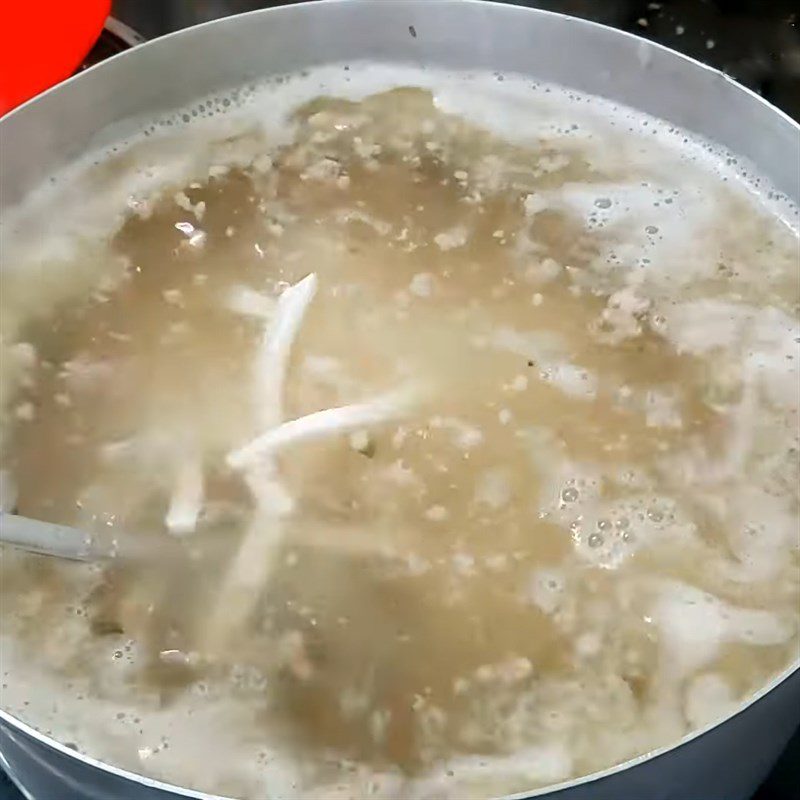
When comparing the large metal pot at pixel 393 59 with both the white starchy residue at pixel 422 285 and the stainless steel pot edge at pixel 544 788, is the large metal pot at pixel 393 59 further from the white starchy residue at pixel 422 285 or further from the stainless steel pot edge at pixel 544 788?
the stainless steel pot edge at pixel 544 788

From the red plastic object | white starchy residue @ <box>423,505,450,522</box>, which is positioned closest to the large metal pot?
the red plastic object

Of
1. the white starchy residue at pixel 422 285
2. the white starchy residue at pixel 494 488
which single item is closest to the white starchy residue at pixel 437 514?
the white starchy residue at pixel 494 488

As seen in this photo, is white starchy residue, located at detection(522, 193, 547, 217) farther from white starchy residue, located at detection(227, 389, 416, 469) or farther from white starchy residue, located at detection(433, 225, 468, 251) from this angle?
white starchy residue, located at detection(227, 389, 416, 469)

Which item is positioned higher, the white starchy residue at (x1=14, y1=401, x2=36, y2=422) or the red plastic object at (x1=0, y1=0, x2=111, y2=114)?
the red plastic object at (x1=0, y1=0, x2=111, y2=114)

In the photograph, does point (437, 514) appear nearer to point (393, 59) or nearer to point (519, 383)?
point (519, 383)

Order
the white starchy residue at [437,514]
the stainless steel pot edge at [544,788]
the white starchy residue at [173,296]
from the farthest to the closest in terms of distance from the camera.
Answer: the white starchy residue at [173,296] < the white starchy residue at [437,514] < the stainless steel pot edge at [544,788]

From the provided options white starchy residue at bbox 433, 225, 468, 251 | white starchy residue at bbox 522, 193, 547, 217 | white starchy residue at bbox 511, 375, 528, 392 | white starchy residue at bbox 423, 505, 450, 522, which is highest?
white starchy residue at bbox 522, 193, 547, 217
